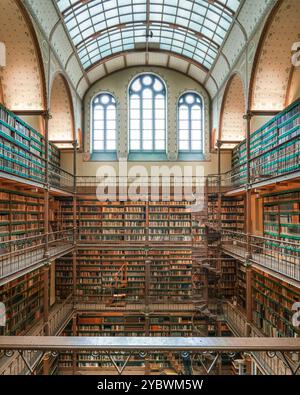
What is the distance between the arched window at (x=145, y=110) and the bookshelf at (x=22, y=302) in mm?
7610

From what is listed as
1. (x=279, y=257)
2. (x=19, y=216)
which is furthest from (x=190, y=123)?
(x=19, y=216)

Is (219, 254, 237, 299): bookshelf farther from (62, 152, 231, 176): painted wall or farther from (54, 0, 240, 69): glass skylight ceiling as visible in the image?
(54, 0, 240, 69): glass skylight ceiling

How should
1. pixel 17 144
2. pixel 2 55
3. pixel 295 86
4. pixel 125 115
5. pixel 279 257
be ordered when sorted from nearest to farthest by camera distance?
1. pixel 17 144
2. pixel 279 257
3. pixel 2 55
4. pixel 295 86
5. pixel 125 115

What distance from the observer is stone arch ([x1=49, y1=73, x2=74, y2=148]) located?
41.3 feet

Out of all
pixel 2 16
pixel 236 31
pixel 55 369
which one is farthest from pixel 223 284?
pixel 2 16

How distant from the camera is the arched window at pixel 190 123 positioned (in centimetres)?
1523

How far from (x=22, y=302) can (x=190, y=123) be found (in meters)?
10.5

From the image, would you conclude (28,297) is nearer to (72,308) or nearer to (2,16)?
(72,308)

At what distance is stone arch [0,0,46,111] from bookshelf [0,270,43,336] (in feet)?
17.3

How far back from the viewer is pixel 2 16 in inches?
311

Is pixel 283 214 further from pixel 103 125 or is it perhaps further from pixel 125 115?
pixel 103 125

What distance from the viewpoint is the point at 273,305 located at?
9.15 meters

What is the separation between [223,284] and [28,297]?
7.36m

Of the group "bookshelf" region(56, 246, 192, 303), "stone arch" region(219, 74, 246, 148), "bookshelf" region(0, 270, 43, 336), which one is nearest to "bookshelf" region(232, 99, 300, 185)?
"stone arch" region(219, 74, 246, 148)
